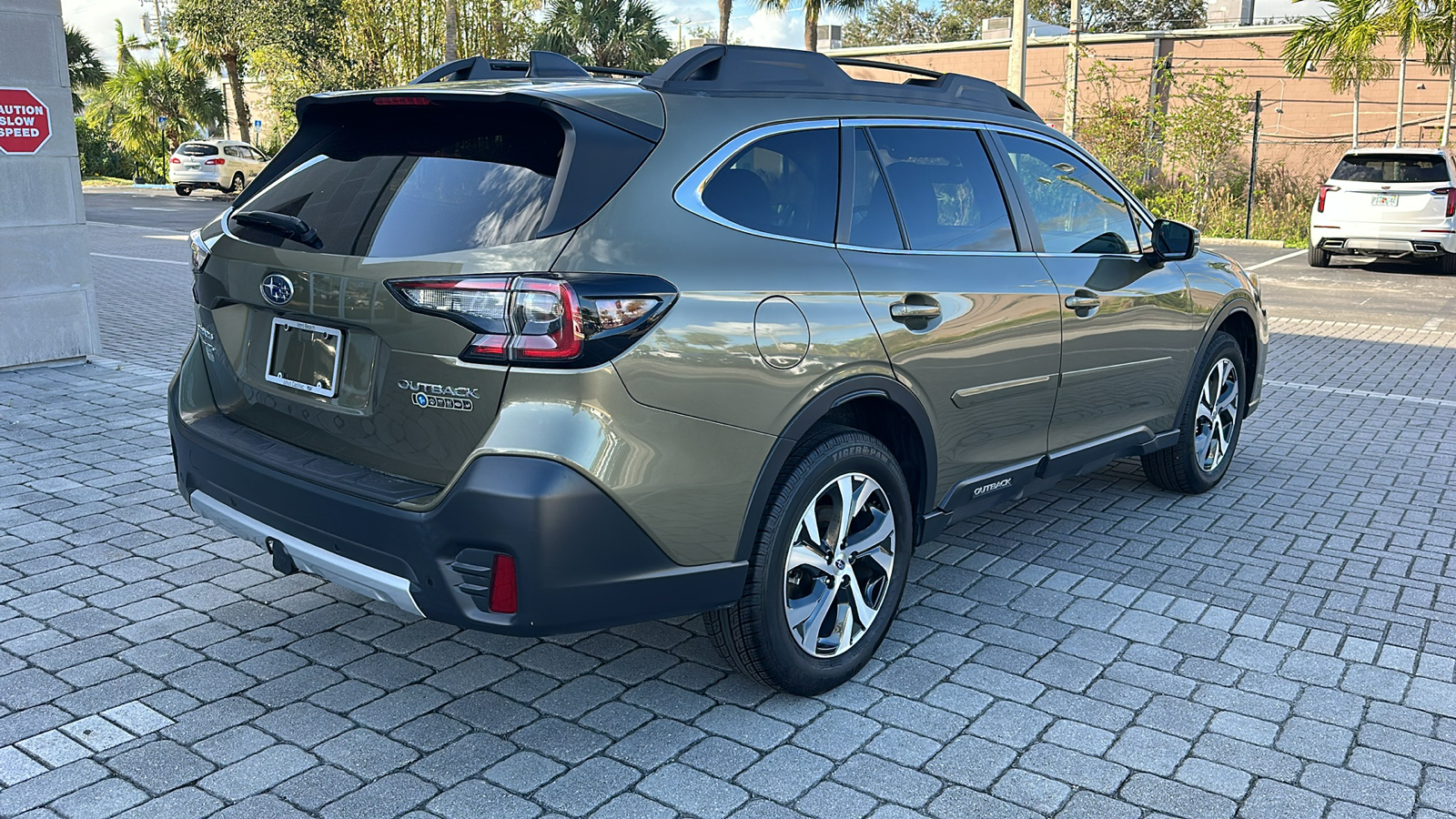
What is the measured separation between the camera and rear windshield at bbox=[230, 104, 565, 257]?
3.02 metres

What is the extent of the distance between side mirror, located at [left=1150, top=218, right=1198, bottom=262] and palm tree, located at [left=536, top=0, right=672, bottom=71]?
106 feet

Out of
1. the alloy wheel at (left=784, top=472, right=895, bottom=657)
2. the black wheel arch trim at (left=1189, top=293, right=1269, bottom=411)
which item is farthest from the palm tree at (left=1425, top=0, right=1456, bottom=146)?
the alloy wheel at (left=784, top=472, right=895, bottom=657)

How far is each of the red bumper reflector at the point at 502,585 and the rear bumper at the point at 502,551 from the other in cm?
1

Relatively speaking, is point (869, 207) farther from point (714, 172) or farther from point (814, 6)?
point (814, 6)

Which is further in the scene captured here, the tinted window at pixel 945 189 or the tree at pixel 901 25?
the tree at pixel 901 25

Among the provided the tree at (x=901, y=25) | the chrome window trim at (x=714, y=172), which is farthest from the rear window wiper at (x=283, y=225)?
the tree at (x=901, y=25)

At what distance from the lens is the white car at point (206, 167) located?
3406cm

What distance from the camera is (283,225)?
11.1 ft

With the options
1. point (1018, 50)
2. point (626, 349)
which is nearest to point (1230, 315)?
point (626, 349)

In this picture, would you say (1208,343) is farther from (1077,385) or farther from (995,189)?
(995,189)

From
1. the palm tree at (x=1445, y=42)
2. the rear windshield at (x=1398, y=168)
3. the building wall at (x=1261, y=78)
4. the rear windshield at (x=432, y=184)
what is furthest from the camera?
the building wall at (x=1261, y=78)

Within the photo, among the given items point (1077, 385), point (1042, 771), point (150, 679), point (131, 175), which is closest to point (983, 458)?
point (1077, 385)

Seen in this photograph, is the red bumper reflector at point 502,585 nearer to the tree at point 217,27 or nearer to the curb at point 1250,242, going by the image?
the curb at point 1250,242

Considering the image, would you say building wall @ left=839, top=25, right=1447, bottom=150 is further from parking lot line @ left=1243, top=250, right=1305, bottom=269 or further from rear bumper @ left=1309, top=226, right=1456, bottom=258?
rear bumper @ left=1309, top=226, right=1456, bottom=258
